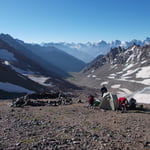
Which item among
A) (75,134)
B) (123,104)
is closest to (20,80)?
(123,104)

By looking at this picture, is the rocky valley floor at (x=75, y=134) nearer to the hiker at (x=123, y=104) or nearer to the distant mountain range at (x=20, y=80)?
the hiker at (x=123, y=104)

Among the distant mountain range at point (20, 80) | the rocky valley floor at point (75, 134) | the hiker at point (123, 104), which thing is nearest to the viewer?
the rocky valley floor at point (75, 134)

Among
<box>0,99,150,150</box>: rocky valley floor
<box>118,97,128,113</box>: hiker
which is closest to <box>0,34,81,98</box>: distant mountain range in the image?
<box>118,97,128,113</box>: hiker

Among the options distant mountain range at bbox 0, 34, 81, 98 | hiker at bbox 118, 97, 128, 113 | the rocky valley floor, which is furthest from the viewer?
distant mountain range at bbox 0, 34, 81, 98

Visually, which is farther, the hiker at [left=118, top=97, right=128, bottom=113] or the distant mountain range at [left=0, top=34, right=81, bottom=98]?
the distant mountain range at [left=0, top=34, right=81, bottom=98]

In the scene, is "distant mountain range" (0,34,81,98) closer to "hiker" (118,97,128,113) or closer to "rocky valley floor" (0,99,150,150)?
"hiker" (118,97,128,113)

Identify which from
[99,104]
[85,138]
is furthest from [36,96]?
[85,138]

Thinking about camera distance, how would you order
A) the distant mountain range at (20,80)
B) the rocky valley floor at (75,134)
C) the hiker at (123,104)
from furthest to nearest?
the distant mountain range at (20,80) < the hiker at (123,104) < the rocky valley floor at (75,134)

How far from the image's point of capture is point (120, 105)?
21766mm

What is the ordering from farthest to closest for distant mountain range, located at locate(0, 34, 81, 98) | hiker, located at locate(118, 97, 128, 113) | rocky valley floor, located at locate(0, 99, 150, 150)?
distant mountain range, located at locate(0, 34, 81, 98) < hiker, located at locate(118, 97, 128, 113) < rocky valley floor, located at locate(0, 99, 150, 150)

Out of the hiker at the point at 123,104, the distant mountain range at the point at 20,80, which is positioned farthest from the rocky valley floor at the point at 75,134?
the distant mountain range at the point at 20,80

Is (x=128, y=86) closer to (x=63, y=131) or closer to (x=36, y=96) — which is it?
(x=36, y=96)

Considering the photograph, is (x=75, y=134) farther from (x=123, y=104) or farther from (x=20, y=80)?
(x=20, y=80)

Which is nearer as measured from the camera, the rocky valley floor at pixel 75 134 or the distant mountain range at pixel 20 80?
the rocky valley floor at pixel 75 134
